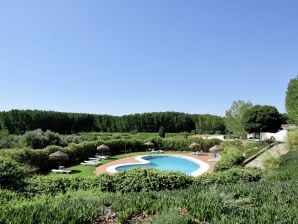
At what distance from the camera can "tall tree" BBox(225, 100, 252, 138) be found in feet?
181

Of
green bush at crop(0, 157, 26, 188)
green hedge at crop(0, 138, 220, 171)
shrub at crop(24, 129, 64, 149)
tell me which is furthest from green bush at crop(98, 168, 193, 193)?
shrub at crop(24, 129, 64, 149)

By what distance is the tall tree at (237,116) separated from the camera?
181ft

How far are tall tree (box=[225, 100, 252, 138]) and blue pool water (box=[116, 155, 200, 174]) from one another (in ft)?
73.4

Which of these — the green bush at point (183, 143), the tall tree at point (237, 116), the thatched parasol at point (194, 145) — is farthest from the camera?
the tall tree at point (237, 116)

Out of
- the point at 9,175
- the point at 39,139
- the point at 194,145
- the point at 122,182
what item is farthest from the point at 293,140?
the point at 39,139

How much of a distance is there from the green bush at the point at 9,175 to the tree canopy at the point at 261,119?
1741 inches

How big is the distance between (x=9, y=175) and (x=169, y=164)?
22300mm

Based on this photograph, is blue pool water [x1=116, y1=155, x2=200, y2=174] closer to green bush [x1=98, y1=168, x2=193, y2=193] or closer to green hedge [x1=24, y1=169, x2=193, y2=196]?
green hedge [x1=24, y1=169, x2=193, y2=196]

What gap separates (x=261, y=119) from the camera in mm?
51094

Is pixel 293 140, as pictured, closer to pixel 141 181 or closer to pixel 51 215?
pixel 141 181

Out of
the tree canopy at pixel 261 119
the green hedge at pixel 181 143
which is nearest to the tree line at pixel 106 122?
the tree canopy at pixel 261 119

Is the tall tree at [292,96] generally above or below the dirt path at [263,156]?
above

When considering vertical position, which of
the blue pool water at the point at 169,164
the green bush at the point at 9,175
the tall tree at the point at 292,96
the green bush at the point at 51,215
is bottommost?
the blue pool water at the point at 169,164

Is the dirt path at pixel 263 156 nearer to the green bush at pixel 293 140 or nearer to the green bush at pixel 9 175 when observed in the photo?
the green bush at pixel 293 140
